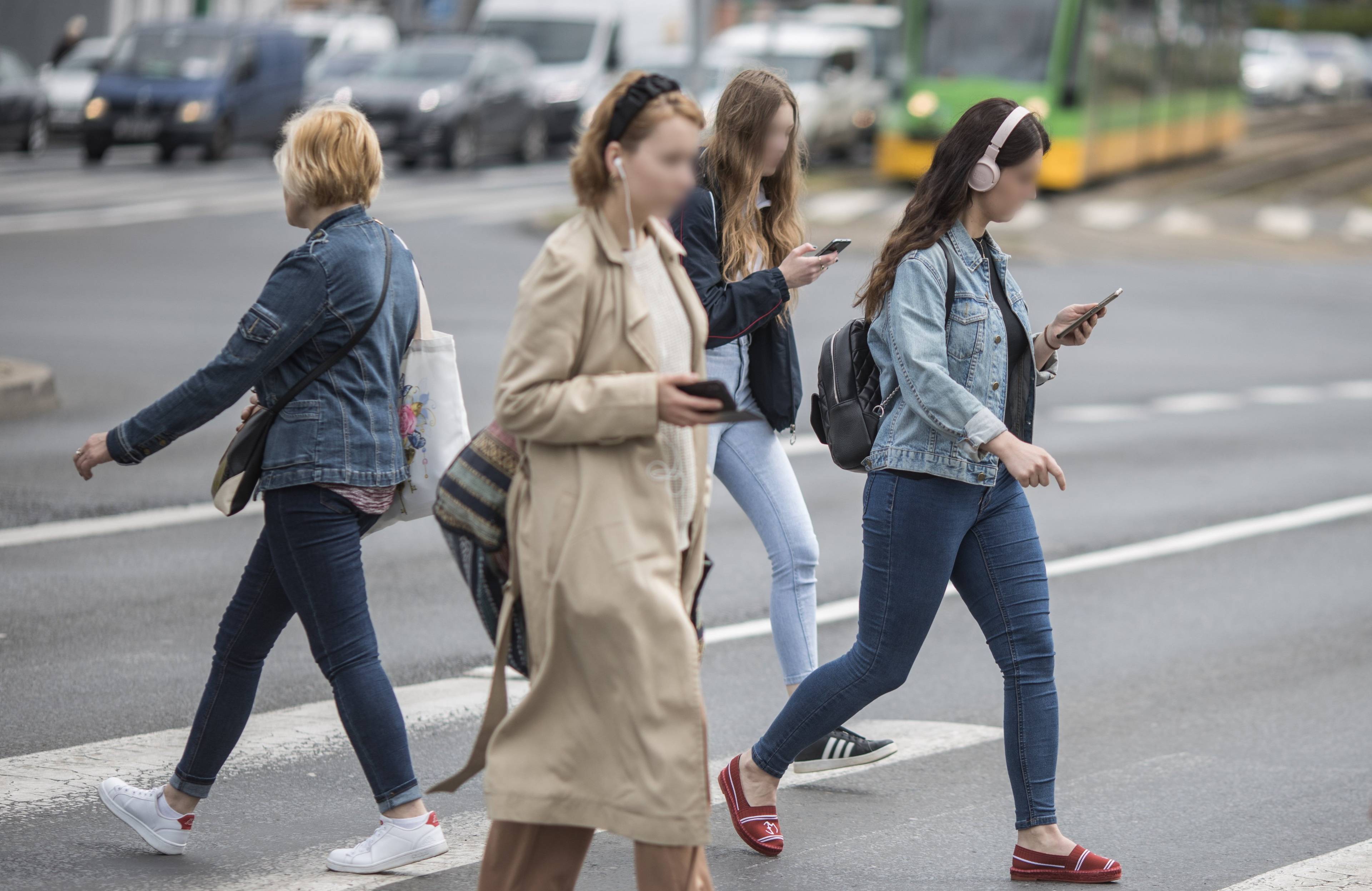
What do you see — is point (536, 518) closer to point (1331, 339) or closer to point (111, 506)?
point (111, 506)

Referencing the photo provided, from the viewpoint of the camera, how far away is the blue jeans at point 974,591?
445 centimetres

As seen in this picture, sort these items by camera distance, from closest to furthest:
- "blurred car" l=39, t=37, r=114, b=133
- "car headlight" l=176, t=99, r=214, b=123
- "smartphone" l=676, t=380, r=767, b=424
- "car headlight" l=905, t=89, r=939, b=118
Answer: "smartphone" l=676, t=380, r=767, b=424 → "car headlight" l=905, t=89, r=939, b=118 → "car headlight" l=176, t=99, r=214, b=123 → "blurred car" l=39, t=37, r=114, b=133

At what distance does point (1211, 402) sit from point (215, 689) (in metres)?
10.4

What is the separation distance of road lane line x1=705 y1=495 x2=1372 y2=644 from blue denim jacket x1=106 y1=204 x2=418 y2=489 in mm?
2911

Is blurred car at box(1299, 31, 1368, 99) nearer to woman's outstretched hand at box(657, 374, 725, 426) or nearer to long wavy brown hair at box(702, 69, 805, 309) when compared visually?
long wavy brown hair at box(702, 69, 805, 309)

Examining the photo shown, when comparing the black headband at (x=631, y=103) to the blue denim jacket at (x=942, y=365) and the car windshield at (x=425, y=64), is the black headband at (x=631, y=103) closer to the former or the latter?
the blue denim jacket at (x=942, y=365)

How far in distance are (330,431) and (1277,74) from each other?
5655 cm

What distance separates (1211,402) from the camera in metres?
13.6

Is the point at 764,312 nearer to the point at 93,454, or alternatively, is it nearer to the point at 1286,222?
the point at 93,454

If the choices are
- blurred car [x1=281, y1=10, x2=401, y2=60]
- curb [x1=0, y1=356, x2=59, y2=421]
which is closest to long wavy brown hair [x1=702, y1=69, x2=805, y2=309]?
curb [x1=0, y1=356, x2=59, y2=421]

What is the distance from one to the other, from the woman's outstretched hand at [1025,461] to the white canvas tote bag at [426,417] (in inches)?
49.9

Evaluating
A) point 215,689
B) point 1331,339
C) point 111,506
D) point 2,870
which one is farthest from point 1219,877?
point 1331,339

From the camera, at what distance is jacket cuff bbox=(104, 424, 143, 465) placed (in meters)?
4.28

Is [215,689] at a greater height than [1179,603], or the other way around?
[215,689]
